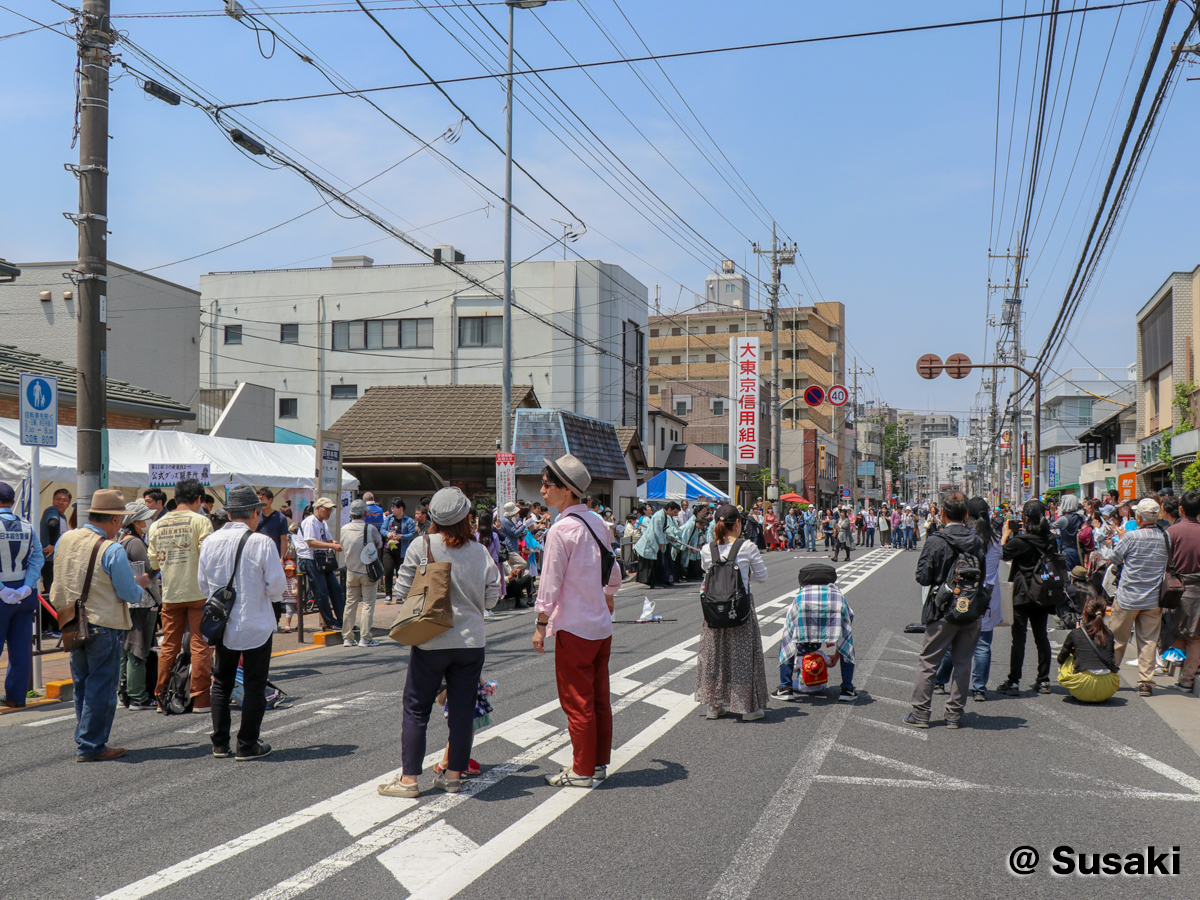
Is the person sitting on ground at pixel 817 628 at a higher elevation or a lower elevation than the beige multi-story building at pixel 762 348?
lower

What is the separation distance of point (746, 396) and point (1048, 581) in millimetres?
36203

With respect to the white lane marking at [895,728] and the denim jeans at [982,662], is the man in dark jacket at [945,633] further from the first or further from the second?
the denim jeans at [982,662]

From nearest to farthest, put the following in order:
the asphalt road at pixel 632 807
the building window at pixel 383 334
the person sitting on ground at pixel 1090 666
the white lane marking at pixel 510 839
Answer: the white lane marking at pixel 510 839 < the asphalt road at pixel 632 807 < the person sitting on ground at pixel 1090 666 < the building window at pixel 383 334

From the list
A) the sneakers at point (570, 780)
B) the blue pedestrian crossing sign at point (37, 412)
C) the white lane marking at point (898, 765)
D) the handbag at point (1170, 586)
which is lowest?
the white lane marking at point (898, 765)

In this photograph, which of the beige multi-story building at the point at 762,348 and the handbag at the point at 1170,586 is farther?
the beige multi-story building at the point at 762,348

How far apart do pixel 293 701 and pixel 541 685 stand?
2223 mm

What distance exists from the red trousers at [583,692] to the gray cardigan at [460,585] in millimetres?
505

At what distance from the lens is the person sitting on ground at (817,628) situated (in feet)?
27.7

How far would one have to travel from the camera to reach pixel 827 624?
8422mm

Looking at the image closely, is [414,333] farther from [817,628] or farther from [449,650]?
[449,650]

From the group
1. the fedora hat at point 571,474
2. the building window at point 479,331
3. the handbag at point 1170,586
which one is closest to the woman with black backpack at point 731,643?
the fedora hat at point 571,474

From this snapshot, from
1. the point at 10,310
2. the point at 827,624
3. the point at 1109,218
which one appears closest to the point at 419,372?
the point at 10,310

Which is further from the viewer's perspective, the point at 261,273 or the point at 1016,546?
the point at 261,273

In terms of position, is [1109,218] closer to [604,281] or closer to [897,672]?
[897,672]
